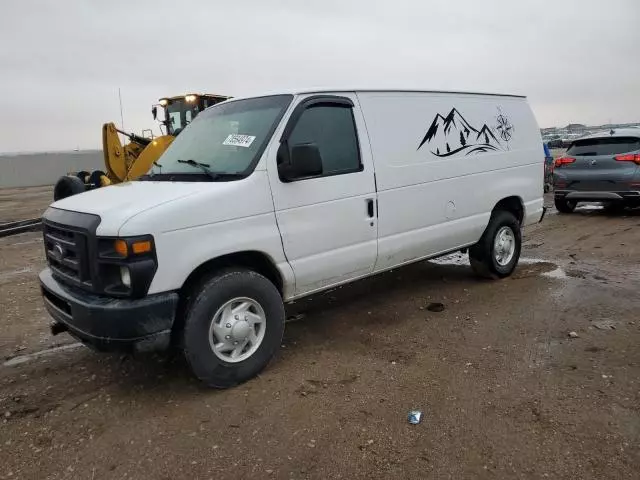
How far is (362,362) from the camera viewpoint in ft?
13.4

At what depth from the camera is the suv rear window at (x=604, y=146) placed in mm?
10273

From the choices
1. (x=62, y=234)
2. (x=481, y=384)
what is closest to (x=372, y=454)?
(x=481, y=384)

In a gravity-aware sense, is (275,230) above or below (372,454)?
above

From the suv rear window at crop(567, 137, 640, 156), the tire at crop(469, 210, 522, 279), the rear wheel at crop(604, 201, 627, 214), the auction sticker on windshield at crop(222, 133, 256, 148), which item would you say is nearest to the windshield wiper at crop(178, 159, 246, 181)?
the auction sticker on windshield at crop(222, 133, 256, 148)

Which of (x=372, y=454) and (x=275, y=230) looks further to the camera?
(x=275, y=230)

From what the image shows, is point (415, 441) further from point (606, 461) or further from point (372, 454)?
point (606, 461)

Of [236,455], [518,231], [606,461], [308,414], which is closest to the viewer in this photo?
[606,461]

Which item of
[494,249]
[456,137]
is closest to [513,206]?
[494,249]

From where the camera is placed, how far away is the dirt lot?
9.37 ft

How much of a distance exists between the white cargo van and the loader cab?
342 inches

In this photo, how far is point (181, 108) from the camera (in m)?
13.2

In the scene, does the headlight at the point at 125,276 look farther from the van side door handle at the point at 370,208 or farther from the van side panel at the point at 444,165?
the van side panel at the point at 444,165

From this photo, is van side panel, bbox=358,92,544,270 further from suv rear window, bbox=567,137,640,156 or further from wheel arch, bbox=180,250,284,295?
suv rear window, bbox=567,137,640,156

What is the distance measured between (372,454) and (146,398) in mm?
1742
